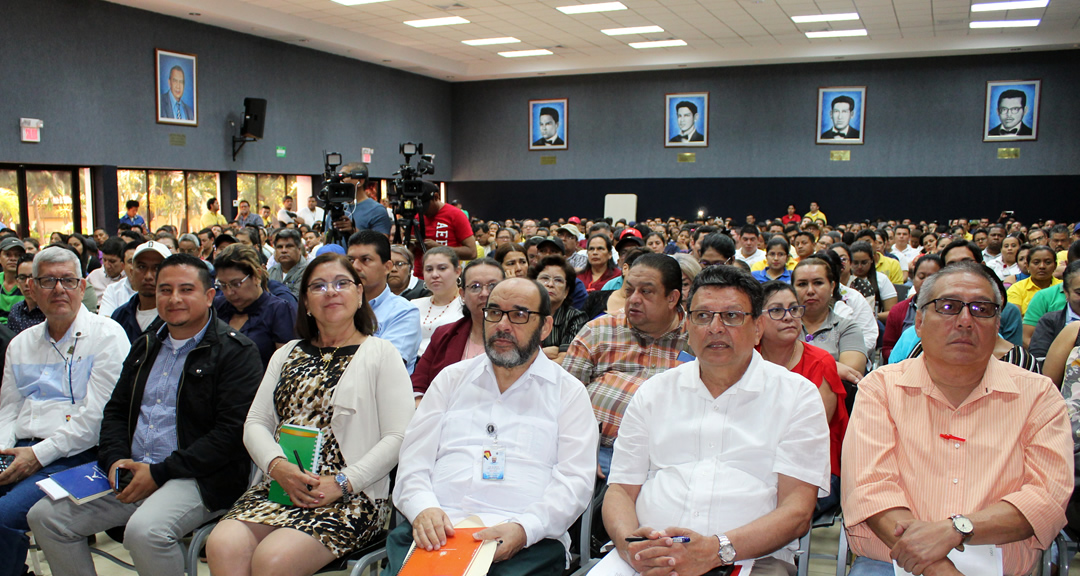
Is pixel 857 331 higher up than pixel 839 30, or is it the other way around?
pixel 839 30

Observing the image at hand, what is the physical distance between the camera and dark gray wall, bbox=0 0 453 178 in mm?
10844

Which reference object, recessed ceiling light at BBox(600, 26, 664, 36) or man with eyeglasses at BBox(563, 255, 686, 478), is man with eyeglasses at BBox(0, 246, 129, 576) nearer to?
man with eyeglasses at BBox(563, 255, 686, 478)

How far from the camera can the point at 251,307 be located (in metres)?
3.78

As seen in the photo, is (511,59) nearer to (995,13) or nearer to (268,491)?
(995,13)

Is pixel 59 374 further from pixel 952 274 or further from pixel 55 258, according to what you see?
pixel 952 274

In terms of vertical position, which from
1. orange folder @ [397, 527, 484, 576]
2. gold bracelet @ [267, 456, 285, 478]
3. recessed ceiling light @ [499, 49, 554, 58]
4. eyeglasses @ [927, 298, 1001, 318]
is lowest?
orange folder @ [397, 527, 484, 576]

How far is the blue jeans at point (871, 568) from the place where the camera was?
2094 mm

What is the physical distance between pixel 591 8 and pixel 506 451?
40.6 ft

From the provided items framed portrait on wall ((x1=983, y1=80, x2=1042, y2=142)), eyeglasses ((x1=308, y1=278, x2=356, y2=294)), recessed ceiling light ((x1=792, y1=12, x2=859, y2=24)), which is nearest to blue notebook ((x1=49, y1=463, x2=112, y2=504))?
eyeglasses ((x1=308, y1=278, x2=356, y2=294))

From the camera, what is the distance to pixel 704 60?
17.8 metres

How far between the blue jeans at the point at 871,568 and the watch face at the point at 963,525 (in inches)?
10.4

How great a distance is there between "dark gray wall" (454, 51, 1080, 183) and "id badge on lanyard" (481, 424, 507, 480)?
17.5 meters

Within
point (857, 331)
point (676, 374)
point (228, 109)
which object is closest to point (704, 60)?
point (228, 109)

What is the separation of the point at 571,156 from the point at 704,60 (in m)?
4.33
